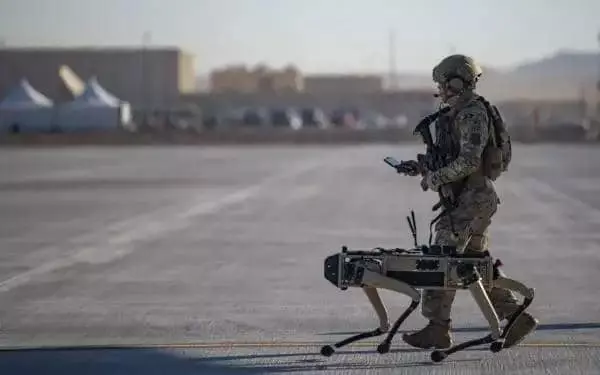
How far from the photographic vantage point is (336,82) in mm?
151250

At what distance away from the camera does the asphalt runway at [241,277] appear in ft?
29.3

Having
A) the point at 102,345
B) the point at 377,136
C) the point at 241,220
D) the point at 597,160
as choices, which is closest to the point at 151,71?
the point at 377,136

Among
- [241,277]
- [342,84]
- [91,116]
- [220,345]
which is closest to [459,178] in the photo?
[220,345]

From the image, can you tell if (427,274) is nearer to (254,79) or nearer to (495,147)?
(495,147)

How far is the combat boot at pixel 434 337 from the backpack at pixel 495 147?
1052mm

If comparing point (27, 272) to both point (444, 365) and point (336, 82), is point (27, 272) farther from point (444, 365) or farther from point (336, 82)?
point (336, 82)

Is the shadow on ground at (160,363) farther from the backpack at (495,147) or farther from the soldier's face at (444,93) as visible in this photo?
the soldier's face at (444,93)

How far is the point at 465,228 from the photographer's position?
27.9ft

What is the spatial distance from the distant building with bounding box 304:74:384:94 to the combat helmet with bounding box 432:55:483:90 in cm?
13641

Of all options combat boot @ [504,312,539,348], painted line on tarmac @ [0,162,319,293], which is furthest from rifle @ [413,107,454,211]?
painted line on tarmac @ [0,162,319,293]

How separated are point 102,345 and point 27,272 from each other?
492 centimetres

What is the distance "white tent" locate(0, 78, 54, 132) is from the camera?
8469 cm

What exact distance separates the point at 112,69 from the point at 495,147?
376ft

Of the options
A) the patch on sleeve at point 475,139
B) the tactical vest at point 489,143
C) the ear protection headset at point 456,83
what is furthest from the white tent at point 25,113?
the patch on sleeve at point 475,139
